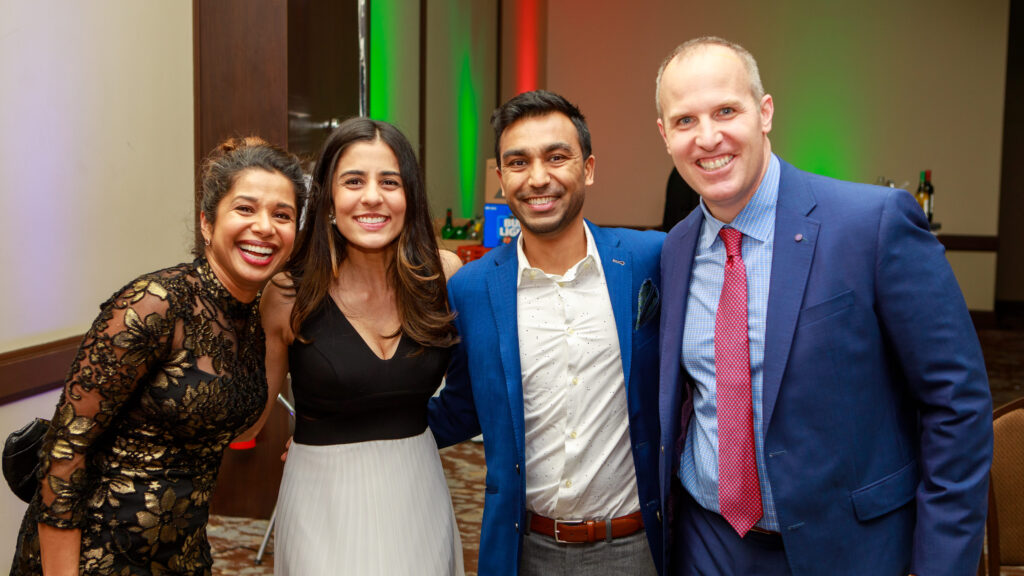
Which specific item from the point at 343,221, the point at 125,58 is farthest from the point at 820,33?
the point at 343,221

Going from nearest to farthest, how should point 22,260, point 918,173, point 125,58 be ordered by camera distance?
point 22,260, point 125,58, point 918,173

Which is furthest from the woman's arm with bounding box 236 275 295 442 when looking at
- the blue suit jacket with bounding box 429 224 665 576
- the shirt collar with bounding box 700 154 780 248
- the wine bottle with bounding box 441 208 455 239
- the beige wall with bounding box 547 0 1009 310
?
the beige wall with bounding box 547 0 1009 310

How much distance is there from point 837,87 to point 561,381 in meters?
8.59

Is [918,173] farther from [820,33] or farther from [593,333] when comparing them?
[593,333]

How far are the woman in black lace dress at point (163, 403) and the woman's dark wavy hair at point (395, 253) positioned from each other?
24 centimetres

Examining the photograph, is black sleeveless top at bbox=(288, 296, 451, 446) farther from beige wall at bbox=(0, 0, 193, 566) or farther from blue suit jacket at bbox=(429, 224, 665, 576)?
beige wall at bbox=(0, 0, 193, 566)

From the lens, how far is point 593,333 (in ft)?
6.70

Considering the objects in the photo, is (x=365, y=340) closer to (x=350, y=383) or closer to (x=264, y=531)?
(x=350, y=383)

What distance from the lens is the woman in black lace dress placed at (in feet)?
5.34

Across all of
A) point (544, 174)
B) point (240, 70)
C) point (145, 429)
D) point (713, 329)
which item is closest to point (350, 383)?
point (145, 429)

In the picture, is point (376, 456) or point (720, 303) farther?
point (376, 456)

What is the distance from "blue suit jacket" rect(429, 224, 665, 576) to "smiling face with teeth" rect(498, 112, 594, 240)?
0.11 metres

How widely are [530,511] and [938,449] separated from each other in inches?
37.7

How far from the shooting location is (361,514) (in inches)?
79.1
